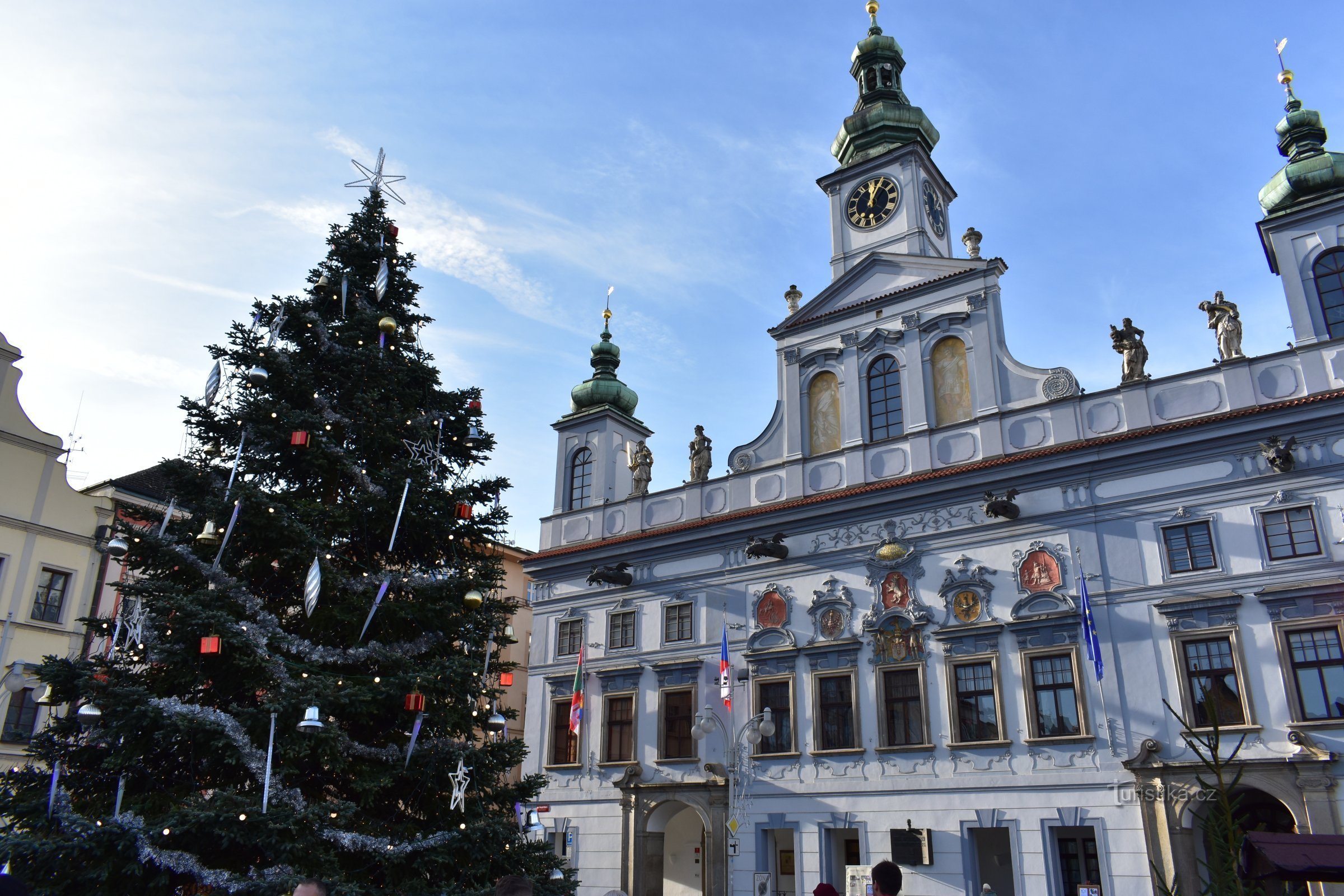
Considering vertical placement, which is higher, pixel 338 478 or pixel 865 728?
pixel 338 478

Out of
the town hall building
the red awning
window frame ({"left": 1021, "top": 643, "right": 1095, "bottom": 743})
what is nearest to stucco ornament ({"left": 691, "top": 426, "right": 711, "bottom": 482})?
the town hall building

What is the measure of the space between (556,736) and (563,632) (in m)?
→ 3.06

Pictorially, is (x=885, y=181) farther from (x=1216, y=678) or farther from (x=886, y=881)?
(x=886, y=881)

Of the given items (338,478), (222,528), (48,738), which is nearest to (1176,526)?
(338,478)

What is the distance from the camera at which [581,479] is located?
33.1m

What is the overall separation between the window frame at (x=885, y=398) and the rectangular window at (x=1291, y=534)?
335 inches

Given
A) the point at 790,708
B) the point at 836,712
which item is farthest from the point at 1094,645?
the point at 790,708

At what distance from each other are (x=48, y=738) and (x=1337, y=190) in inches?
1048

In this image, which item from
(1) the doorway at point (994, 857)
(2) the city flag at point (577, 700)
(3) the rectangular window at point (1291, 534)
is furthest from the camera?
(2) the city flag at point (577, 700)

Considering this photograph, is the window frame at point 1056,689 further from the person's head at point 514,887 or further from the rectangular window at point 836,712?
the person's head at point 514,887

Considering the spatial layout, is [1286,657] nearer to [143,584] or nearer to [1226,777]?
[1226,777]

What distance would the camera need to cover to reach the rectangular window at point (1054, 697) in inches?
827

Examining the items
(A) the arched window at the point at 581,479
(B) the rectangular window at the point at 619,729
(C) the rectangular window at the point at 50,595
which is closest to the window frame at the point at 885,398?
(B) the rectangular window at the point at 619,729

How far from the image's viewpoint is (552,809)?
28.0m
